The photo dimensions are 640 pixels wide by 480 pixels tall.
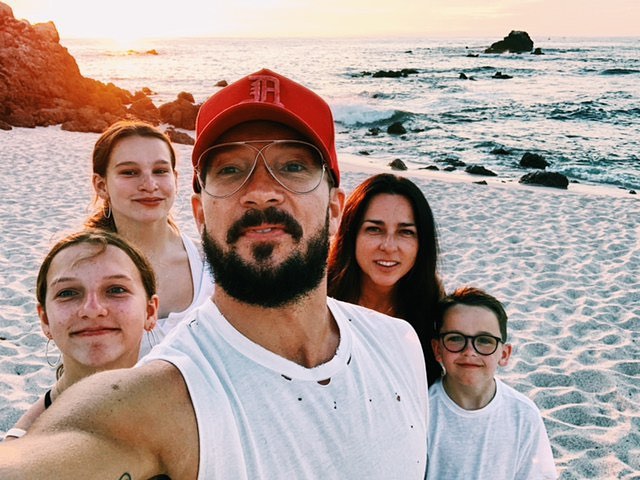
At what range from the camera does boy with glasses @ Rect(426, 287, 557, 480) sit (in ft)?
8.52

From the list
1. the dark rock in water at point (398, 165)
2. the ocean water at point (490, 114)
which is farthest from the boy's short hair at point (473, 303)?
the dark rock in water at point (398, 165)

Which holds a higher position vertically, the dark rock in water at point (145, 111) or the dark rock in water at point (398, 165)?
the dark rock in water at point (145, 111)

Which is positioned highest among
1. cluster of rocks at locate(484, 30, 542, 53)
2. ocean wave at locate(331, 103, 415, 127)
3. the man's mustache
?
cluster of rocks at locate(484, 30, 542, 53)

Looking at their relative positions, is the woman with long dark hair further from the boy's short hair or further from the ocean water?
the ocean water

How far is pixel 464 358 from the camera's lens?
2785 millimetres

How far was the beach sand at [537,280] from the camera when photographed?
440 centimetres

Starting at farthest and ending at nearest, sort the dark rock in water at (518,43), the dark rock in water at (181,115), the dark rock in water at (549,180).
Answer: the dark rock in water at (518,43) → the dark rock in water at (181,115) → the dark rock in water at (549,180)

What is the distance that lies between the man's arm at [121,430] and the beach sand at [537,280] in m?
3.46

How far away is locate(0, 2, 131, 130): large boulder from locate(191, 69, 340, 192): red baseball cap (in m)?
18.9

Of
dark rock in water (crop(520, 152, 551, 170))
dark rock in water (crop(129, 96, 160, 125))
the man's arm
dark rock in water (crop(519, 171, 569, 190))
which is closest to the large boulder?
dark rock in water (crop(129, 96, 160, 125))

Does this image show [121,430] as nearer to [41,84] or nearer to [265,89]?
[265,89]

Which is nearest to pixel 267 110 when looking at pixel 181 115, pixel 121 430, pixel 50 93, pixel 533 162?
pixel 121 430

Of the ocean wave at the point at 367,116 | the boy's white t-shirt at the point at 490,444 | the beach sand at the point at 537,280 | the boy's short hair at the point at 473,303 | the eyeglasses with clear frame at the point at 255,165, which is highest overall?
the eyeglasses with clear frame at the point at 255,165

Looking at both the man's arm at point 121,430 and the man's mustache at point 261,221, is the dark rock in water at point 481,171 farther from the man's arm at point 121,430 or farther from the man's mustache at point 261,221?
the man's arm at point 121,430
